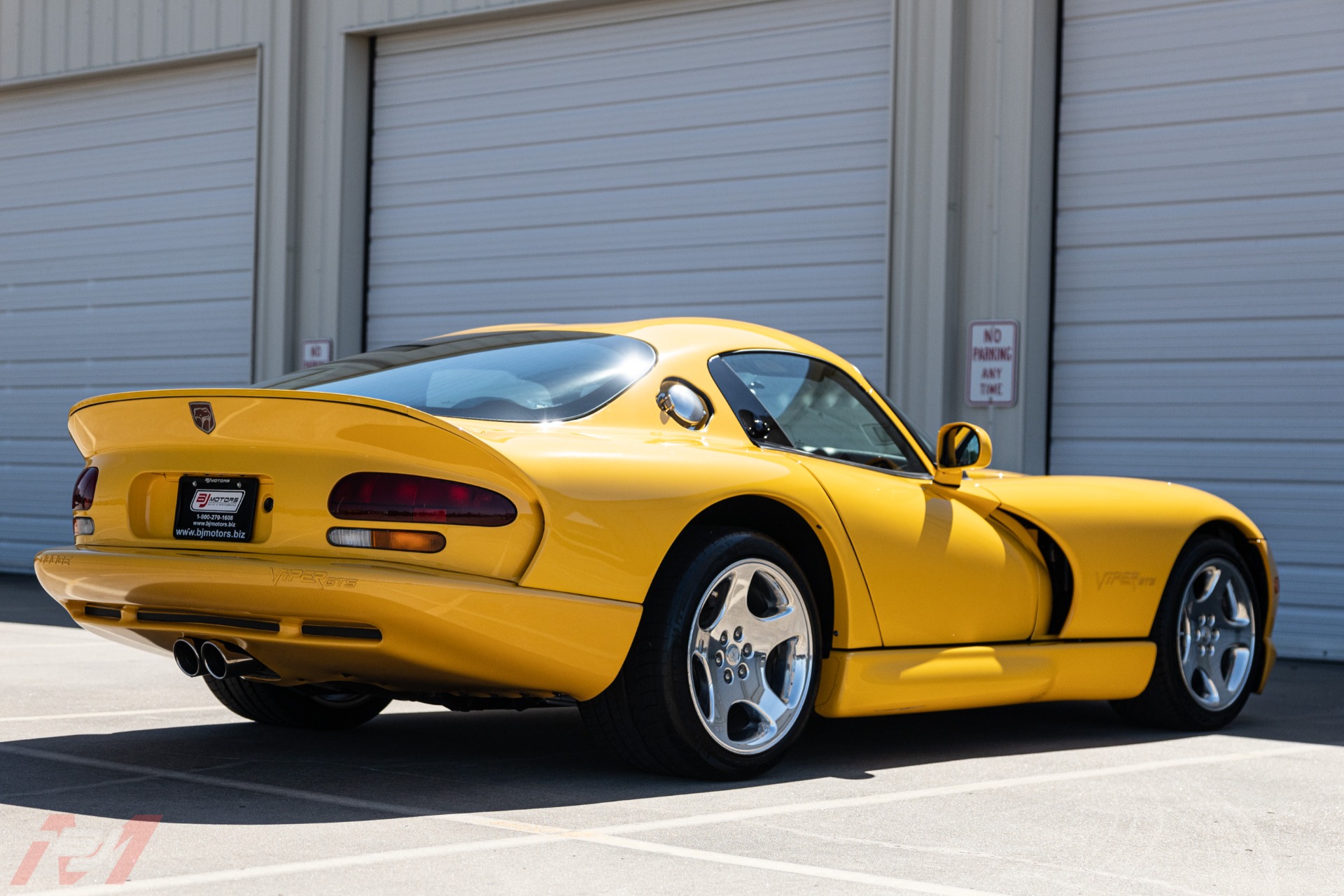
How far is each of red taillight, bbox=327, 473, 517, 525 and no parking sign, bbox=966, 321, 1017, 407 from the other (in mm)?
6496

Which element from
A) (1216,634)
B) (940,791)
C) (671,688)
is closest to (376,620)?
(671,688)

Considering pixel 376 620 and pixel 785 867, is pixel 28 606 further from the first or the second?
pixel 785 867

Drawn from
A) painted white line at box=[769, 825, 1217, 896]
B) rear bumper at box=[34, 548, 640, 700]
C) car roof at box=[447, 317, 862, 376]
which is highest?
car roof at box=[447, 317, 862, 376]

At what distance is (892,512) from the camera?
489 cm

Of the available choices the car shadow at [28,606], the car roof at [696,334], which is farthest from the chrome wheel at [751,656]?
the car shadow at [28,606]

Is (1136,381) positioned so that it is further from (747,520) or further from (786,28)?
(747,520)

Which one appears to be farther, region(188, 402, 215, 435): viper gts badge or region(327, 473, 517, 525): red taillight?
region(188, 402, 215, 435): viper gts badge

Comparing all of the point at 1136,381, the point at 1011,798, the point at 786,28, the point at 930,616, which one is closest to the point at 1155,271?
the point at 1136,381

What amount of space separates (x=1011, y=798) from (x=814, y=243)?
6.94 metres

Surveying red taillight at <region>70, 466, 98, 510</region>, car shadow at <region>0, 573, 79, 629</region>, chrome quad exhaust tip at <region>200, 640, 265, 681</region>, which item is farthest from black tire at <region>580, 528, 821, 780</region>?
car shadow at <region>0, 573, 79, 629</region>

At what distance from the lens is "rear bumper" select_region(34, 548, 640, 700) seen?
3.82 meters

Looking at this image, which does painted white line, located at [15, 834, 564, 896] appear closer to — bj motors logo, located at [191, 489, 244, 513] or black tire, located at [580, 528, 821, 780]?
black tire, located at [580, 528, 821, 780]

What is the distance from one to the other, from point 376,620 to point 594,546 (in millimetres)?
571

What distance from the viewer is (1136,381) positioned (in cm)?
979
